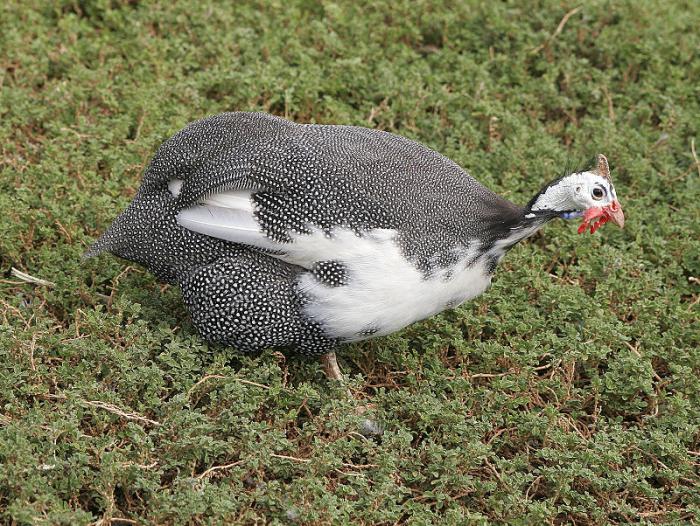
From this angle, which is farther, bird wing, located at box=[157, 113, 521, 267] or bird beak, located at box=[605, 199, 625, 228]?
bird beak, located at box=[605, 199, 625, 228]

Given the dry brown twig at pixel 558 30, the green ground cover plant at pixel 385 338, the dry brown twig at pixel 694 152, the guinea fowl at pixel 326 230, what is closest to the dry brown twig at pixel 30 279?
the green ground cover plant at pixel 385 338

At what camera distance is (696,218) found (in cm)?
490

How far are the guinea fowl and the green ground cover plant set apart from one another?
0.82ft

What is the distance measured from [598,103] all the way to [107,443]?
134 inches

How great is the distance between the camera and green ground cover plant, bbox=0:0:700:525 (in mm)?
3457

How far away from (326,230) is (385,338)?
76 cm

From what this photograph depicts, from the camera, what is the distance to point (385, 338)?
4.20 m

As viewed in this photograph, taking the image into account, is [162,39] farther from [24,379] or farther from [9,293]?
[24,379]

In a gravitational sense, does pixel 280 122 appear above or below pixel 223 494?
above

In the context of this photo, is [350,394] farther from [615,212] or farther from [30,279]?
[30,279]

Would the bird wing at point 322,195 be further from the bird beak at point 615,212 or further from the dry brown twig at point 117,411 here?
the dry brown twig at point 117,411

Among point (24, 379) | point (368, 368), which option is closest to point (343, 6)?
point (368, 368)

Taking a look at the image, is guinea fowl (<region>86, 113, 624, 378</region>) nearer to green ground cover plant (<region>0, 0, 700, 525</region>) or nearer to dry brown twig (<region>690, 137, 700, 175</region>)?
green ground cover plant (<region>0, 0, 700, 525</region>)

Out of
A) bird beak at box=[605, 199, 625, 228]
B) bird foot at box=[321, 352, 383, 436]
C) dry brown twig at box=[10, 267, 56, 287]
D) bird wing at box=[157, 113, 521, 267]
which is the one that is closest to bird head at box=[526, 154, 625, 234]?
bird beak at box=[605, 199, 625, 228]
